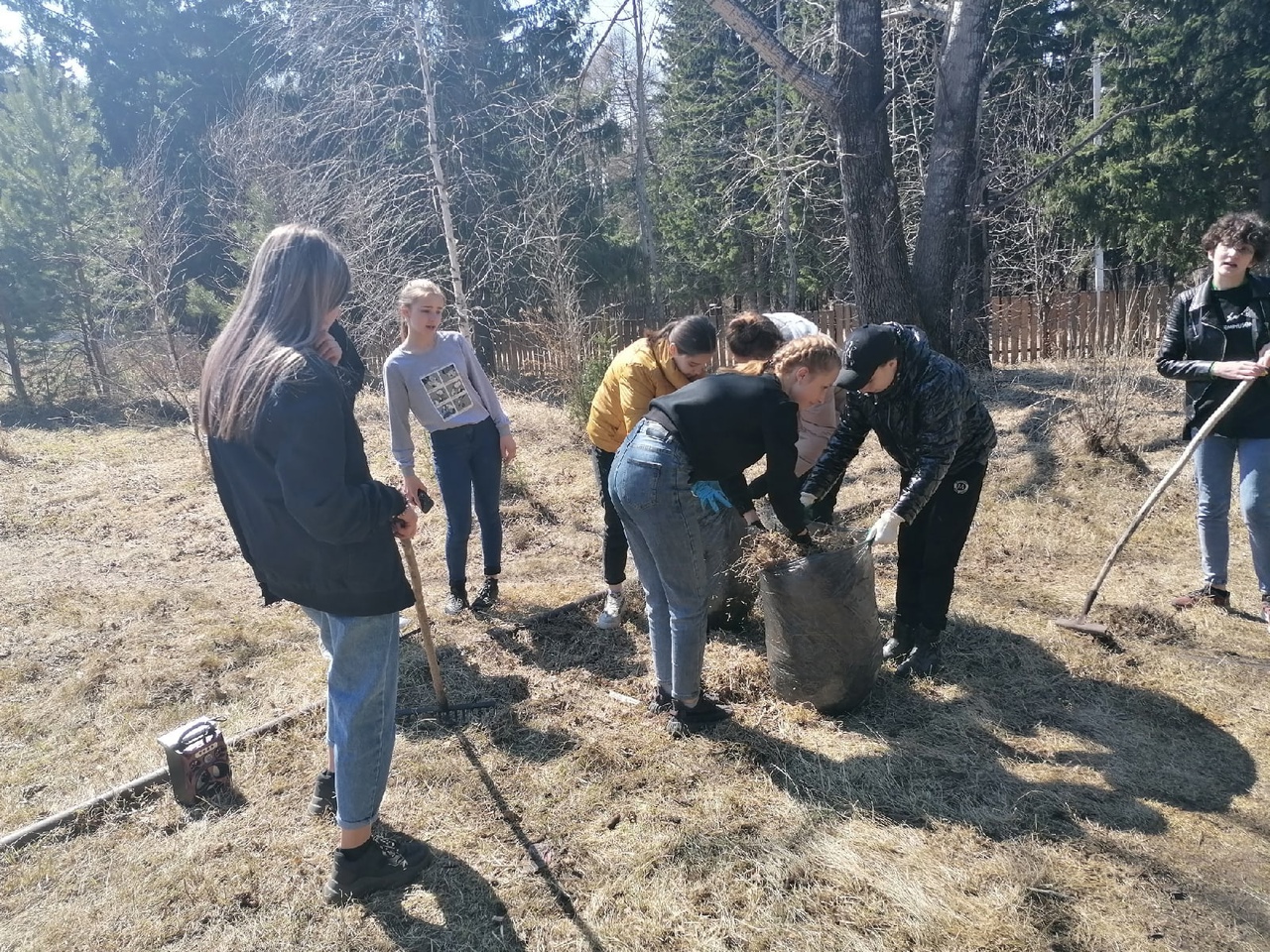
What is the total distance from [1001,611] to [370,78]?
7.42 metres

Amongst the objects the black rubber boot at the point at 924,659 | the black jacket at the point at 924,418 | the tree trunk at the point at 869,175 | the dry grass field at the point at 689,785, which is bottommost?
the dry grass field at the point at 689,785

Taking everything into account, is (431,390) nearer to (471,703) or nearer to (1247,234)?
(471,703)

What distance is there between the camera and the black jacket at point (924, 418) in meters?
3.16

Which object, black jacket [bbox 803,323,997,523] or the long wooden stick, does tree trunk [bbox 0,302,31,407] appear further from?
the long wooden stick

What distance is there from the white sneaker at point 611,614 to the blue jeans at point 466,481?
2.32ft

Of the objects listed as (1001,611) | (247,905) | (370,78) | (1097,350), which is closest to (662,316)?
(370,78)

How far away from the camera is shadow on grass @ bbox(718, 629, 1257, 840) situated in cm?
268

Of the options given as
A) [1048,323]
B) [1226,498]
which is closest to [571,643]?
[1226,498]

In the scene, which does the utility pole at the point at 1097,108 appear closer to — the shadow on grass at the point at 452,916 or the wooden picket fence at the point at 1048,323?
the wooden picket fence at the point at 1048,323

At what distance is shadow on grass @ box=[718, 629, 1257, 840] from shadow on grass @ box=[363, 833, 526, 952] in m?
1.06

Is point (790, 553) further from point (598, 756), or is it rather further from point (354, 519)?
point (354, 519)

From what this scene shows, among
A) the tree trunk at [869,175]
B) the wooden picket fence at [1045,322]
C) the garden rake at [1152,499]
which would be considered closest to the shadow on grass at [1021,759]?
the garden rake at [1152,499]

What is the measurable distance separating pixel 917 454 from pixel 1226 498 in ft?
5.69

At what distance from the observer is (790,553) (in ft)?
10.4
